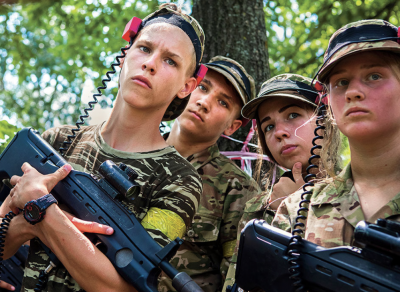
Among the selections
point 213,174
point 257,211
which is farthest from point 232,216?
point 213,174

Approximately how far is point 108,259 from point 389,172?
1.53 m

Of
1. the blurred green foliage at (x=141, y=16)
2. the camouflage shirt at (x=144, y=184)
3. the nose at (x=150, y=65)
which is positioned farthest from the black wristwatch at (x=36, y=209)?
the blurred green foliage at (x=141, y=16)

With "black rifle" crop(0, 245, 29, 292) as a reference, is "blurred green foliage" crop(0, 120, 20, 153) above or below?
above

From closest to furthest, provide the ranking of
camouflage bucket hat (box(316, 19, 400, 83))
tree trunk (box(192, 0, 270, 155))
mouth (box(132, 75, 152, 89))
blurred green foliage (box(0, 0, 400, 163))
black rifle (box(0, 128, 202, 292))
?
1. black rifle (box(0, 128, 202, 292))
2. camouflage bucket hat (box(316, 19, 400, 83))
3. mouth (box(132, 75, 152, 89))
4. tree trunk (box(192, 0, 270, 155))
5. blurred green foliage (box(0, 0, 400, 163))

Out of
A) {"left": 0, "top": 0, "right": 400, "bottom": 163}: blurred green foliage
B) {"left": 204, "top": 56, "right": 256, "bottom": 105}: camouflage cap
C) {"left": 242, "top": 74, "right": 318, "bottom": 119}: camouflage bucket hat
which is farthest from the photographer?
{"left": 0, "top": 0, "right": 400, "bottom": 163}: blurred green foliage

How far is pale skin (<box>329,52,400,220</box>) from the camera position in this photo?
210 cm

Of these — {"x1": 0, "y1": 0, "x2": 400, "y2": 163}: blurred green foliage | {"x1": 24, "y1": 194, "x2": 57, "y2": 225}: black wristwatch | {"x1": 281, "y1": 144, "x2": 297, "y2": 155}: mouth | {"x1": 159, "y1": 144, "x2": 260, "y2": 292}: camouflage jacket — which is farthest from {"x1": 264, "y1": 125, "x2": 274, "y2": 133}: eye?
{"x1": 0, "y1": 0, "x2": 400, "y2": 163}: blurred green foliage

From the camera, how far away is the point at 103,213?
7.35 feet

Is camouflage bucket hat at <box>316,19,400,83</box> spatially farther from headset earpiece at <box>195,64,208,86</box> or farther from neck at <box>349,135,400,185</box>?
headset earpiece at <box>195,64,208,86</box>

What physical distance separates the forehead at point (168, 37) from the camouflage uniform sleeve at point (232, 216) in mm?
1183

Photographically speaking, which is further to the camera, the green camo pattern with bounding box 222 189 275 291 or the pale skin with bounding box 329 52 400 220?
the green camo pattern with bounding box 222 189 275 291

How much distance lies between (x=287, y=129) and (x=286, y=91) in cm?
32

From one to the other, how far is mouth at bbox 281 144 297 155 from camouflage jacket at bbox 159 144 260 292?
0.44 meters

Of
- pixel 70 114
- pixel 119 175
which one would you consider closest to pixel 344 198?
pixel 119 175
